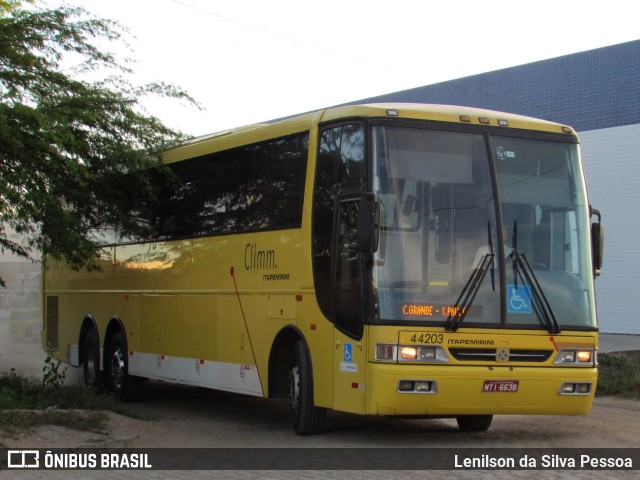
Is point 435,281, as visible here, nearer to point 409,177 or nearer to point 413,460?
point 409,177

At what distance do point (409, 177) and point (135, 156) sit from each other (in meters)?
5.69

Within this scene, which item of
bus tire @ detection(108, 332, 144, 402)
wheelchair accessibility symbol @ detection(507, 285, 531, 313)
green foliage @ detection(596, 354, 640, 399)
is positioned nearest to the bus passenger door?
wheelchair accessibility symbol @ detection(507, 285, 531, 313)

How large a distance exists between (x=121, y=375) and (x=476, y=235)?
27.3ft

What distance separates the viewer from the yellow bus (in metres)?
10.4

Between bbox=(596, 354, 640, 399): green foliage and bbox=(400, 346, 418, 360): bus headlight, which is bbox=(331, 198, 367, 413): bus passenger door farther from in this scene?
bbox=(596, 354, 640, 399): green foliage

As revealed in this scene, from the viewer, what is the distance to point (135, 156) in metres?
15.0

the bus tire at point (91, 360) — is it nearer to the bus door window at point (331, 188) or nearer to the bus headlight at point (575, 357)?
the bus door window at point (331, 188)

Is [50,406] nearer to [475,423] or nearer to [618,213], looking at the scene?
[475,423]

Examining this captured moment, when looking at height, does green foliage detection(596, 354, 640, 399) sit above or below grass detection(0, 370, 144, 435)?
below

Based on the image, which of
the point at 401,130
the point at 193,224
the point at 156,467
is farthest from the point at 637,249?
the point at 156,467

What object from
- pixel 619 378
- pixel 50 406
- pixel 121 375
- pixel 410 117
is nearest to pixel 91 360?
pixel 121 375

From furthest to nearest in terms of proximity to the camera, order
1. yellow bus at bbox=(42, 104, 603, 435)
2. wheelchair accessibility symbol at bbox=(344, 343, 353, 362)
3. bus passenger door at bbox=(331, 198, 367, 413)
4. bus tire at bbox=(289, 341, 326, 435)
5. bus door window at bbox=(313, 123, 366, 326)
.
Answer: bus tire at bbox=(289, 341, 326, 435)
bus door window at bbox=(313, 123, 366, 326)
wheelchair accessibility symbol at bbox=(344, 343, 353, 362)
bus passenger door at bbox=(331, 198, 367, 413)
yellow bus at bbox=(42, 104, 603, 435)

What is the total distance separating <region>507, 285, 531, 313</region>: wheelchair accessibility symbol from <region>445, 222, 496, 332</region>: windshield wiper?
205mm

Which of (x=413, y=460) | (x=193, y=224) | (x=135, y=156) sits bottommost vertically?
(x=413, y=460)
